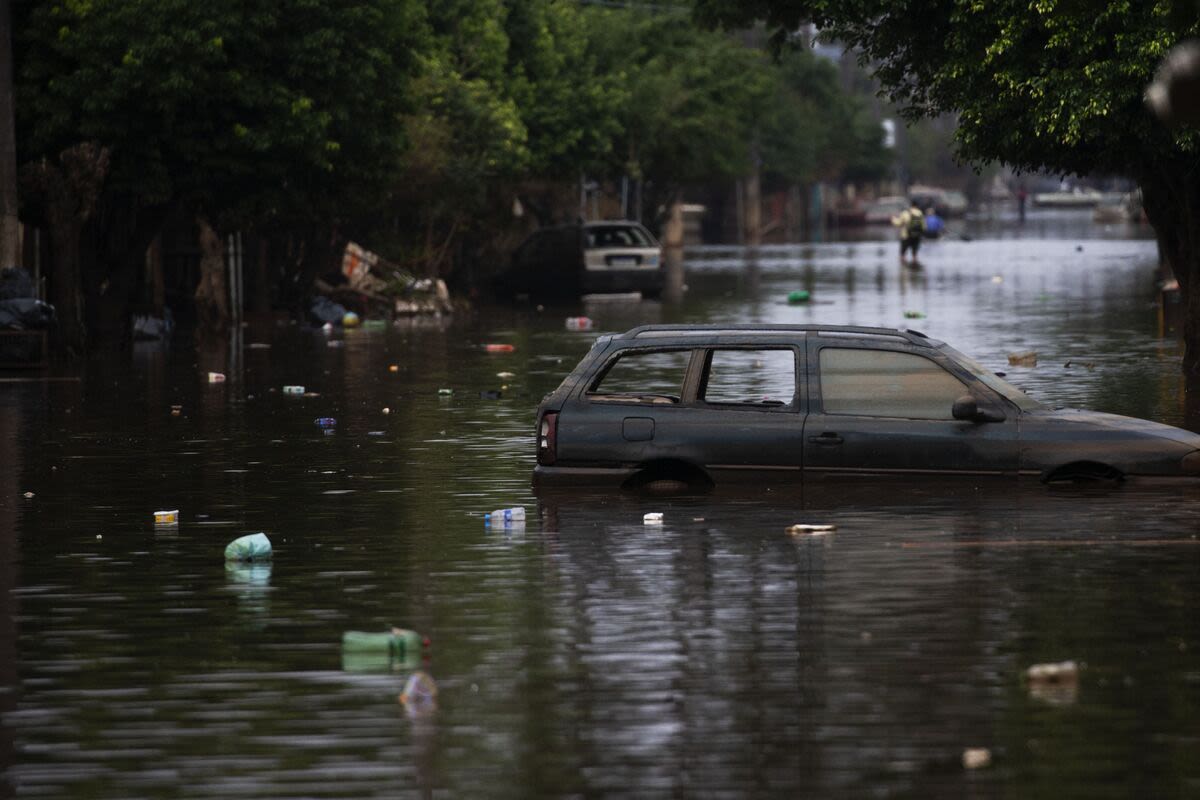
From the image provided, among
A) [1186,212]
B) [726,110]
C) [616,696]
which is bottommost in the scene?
[616,696]

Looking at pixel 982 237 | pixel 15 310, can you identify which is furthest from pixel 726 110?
pixel 15 310

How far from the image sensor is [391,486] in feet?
53.0

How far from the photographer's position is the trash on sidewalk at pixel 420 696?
8570mm

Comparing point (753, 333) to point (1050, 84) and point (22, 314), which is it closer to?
point (1050, 84)

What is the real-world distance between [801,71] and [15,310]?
4107 inches

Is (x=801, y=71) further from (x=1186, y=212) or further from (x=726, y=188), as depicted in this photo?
Answer: (x=1186, y=212)

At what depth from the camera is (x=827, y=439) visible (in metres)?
14.4

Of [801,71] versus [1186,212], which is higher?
[801,71]

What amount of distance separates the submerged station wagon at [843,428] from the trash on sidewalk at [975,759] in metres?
6.74

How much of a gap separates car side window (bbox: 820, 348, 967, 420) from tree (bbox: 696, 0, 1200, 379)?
Result: 5.90 metres

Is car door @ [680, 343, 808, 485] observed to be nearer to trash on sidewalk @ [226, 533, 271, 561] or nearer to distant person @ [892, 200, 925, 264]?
trash on sidewalk @ [226, 533, 271, 561]

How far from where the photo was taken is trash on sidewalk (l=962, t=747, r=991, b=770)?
7.48 m

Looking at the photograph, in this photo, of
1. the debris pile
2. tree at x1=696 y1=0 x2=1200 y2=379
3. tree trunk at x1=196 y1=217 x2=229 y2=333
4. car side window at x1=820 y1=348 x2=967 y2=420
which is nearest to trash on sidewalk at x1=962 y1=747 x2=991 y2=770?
car side window at x1=820 y1=348 x2=967 y2=420

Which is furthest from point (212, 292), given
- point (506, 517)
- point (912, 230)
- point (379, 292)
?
point (912, 230)
